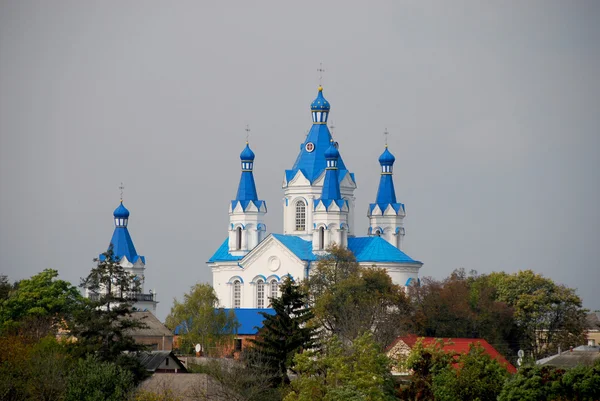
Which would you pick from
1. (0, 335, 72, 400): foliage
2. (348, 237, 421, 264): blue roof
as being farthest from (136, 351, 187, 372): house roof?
(348, 237, 421, 264): blue roof

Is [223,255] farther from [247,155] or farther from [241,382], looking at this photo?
[241,382]

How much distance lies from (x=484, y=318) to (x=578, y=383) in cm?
2866

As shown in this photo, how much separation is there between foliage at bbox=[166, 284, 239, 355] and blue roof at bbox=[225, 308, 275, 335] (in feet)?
2.44

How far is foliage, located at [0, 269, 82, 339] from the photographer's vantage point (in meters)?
67.1

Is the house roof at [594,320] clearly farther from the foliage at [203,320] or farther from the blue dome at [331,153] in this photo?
the foliage at [203,320]

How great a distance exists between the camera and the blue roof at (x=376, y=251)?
83188mm

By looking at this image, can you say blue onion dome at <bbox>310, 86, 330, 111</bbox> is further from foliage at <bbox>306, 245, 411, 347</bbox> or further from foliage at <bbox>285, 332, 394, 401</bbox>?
foliage at <bbox>285, 332, 394, 401</bbox>

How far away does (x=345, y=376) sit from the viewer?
47688mm

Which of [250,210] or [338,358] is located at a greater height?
[250,210]

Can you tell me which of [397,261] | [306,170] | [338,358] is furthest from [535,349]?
[338,358]

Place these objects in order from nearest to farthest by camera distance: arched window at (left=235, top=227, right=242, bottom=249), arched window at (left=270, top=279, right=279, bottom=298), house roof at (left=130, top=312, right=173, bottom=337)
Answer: house roof at (left=130, top=312, right=173, bottom=337)
arched window at (left=270, top=279, right=279, bottom=298)
arched window at (left=235, top=227, right=242, bottom=249)

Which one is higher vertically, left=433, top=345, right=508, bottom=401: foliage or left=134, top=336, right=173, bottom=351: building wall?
left=134, top=336, right=173, bottom=351: building wall

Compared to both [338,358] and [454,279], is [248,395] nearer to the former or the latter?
[338,358]

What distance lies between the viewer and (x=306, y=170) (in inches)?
3492
